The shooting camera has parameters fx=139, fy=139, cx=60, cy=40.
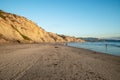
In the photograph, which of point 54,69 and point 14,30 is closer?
point 54,69

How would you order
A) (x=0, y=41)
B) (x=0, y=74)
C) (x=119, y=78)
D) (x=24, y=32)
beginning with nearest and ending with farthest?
(x=0, y=74)
(x=119, y=78)
(x=0, y=41)
(x=24, y=32)

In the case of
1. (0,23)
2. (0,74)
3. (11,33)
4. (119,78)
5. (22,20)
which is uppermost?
(22,20)

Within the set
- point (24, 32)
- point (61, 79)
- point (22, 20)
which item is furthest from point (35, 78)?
point (22, 20)

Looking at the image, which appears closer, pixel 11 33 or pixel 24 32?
pixel 11 33

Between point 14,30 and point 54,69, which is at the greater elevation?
point 14,30

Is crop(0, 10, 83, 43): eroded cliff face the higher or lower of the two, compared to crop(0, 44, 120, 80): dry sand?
higher

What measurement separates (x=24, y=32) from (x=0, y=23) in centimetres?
2470

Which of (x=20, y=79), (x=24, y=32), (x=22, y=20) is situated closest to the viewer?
(x=20, y=79)

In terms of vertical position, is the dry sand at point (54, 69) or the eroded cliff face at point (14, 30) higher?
the eroded cliff face at point (14, 30)

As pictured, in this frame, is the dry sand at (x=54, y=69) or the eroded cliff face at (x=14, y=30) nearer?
the dry sand at (x=54, y=69)

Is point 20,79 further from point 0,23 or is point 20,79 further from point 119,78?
point 0,23

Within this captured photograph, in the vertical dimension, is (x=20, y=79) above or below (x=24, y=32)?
below

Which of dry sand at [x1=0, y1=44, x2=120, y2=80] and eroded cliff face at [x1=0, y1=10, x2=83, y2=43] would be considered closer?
dry sand at [x1=0, y1=44, x2=120, y2=80]

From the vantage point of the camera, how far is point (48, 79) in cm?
781
